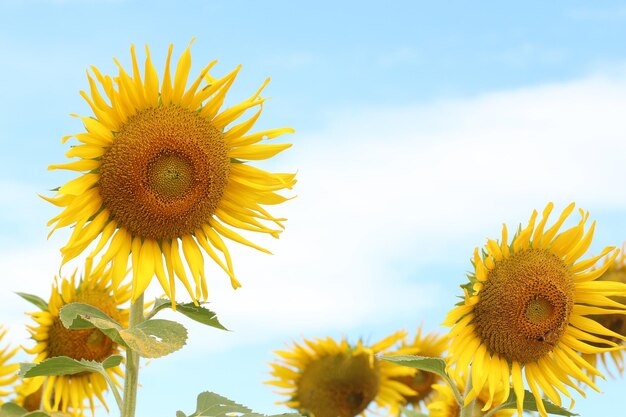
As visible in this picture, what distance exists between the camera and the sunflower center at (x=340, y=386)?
8711 millimetres

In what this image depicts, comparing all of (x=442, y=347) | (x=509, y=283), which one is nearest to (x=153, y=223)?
(x=509, y=283)

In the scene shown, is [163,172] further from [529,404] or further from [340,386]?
[340,386]

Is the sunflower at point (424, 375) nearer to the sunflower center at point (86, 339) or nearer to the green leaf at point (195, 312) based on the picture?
the sunflower center at point (86, 339)

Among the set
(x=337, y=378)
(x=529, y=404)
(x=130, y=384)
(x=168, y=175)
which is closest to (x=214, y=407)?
(x=130, y=384)

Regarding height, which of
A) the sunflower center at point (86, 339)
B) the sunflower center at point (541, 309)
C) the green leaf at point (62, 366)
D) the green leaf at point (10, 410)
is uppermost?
the sunflower center at point (541, 309)

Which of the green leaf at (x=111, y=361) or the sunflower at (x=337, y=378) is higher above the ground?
the sunflower at (x=337, y=378)

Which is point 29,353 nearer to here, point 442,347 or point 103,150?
point 103,150

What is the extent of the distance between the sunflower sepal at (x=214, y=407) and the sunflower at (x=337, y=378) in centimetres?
342

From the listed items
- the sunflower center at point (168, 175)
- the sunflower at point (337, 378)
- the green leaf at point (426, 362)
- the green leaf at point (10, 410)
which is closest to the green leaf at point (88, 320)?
the sunflower center at point (168, 175)

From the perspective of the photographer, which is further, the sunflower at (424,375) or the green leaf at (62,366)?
the sunflower at (424,375)

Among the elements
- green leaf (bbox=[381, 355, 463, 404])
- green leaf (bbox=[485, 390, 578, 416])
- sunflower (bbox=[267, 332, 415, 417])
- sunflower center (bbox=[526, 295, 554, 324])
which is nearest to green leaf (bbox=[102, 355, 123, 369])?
green leaf (bbox=[381, 355, 463, 404])

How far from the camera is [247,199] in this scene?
5664mm

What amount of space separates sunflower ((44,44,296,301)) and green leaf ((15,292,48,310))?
5.65 feet

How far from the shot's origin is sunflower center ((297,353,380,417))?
8.71 metres
